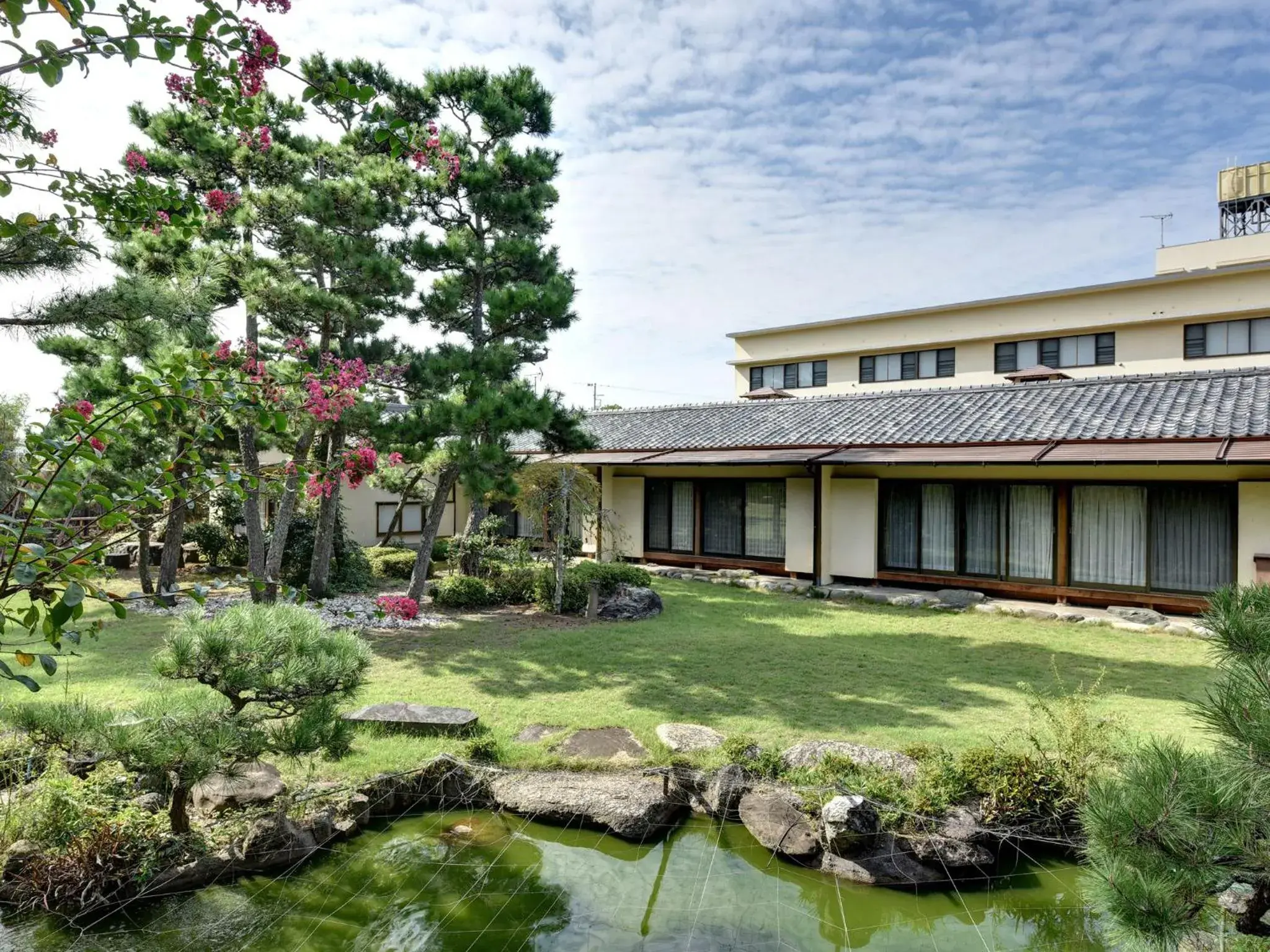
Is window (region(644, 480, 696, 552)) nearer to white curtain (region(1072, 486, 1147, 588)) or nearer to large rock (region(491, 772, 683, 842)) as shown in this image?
white curtain (region(1072, 486, 1147, 588))

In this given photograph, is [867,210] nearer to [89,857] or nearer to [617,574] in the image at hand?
[617,574]

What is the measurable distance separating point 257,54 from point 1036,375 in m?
23.7

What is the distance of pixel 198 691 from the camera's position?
4.42 m

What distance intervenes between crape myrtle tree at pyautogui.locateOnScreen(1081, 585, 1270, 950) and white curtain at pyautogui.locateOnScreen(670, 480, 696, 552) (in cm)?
1373

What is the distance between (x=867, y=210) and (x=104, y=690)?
13812mm

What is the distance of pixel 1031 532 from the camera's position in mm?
11930

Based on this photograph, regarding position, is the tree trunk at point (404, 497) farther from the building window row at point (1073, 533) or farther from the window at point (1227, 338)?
the window at point (1227, 338)

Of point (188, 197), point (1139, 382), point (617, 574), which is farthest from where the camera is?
point (1139, 382)

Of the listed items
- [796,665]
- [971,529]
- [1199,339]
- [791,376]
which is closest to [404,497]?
[796,665]

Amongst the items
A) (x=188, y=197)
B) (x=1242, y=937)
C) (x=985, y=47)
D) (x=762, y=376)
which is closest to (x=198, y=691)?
(x=188, y=197)

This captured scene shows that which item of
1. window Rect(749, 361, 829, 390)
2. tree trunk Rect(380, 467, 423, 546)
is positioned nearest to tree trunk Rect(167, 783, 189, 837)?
tree trunk Rect(380, 467, 423, 546)

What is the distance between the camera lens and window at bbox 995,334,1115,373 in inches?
956

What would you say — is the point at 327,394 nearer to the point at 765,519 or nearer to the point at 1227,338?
the point at 765,519

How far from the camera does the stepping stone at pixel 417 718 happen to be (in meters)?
5.90
